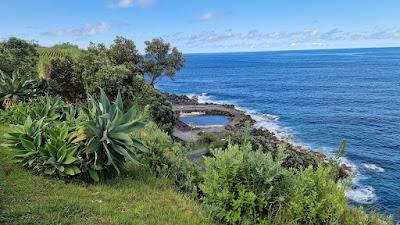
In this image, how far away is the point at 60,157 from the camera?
638 cm

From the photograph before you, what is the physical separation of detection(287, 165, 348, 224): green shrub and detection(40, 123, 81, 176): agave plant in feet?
12.2

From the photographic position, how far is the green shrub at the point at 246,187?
17.0ft

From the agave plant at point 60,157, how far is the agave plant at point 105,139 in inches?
8.4

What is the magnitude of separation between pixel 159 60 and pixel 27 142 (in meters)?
32.6

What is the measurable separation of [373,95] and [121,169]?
75.6 metres

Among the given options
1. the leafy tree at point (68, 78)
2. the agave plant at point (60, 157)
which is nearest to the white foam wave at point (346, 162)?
the agave plant at point (60, 157)

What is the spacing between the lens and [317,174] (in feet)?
17.4

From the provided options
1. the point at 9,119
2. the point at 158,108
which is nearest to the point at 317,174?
the point at 9,119

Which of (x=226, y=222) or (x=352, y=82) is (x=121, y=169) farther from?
(x=352, y=82)

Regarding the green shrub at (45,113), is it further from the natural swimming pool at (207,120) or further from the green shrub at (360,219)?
the natural swimming pool at (207,120)

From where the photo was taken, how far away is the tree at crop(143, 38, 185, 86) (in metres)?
37.7

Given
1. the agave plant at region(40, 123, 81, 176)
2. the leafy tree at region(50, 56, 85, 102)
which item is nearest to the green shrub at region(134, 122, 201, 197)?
the agave plant at region(40, 123, 81, 176)

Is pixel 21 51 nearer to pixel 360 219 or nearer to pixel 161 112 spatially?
pixel 161 112

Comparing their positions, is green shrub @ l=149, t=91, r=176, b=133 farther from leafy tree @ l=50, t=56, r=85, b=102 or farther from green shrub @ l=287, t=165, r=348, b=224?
green shrub @ l=287, t=165, r=348, b=224
